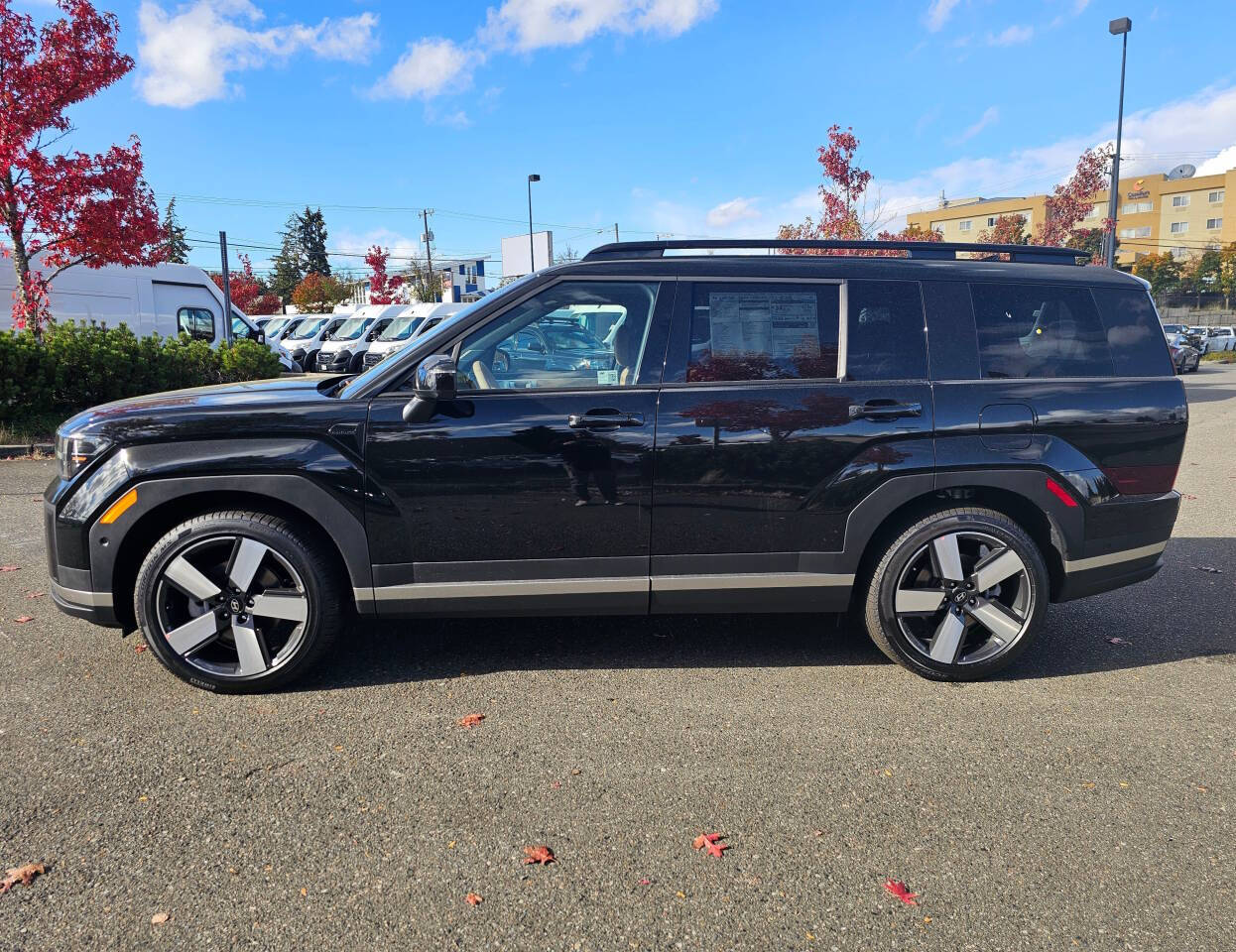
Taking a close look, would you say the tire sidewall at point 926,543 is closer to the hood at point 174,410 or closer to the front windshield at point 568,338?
the front windshield at point 568,338

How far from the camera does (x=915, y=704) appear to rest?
3857 mm

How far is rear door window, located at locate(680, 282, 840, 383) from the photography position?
12.9 feet

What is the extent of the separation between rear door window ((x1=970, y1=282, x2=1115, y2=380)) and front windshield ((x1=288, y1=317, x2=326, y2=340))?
3311 cm

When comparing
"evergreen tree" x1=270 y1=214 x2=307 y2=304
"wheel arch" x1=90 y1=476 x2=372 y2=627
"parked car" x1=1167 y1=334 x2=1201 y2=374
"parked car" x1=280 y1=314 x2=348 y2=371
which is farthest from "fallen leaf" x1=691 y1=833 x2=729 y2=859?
"evergreen tree" x1=270 y1=214 x2=307 y2=304

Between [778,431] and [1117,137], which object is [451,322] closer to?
→ [778,431]

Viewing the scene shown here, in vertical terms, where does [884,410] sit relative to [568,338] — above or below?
below

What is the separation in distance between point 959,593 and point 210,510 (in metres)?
3.42

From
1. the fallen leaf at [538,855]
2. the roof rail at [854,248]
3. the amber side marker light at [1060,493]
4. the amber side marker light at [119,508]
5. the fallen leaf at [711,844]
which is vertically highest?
the roof rail at [854,248]

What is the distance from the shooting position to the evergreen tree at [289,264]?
8000 cm

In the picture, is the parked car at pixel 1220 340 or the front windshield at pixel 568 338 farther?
the parked car at pixel 1220 340

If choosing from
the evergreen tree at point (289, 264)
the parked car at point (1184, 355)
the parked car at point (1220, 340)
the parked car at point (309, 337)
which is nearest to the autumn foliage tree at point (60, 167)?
the parked car at point (309, 337)

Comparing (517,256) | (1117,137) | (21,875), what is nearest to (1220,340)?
(1117,137)

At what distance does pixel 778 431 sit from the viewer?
152 inches

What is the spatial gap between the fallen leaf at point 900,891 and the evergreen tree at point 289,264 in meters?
84.8
